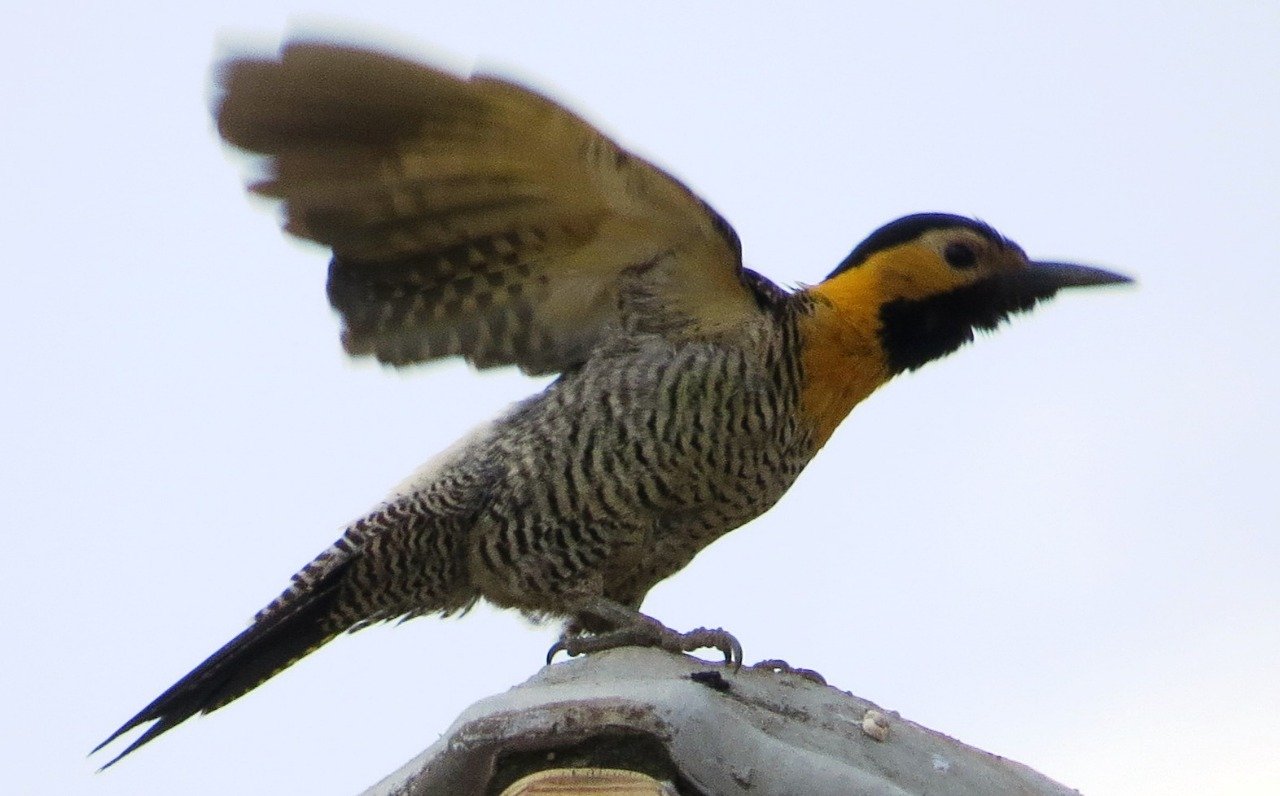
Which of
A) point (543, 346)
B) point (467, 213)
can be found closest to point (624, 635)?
point (543, 346)

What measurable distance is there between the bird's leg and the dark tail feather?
0.75m

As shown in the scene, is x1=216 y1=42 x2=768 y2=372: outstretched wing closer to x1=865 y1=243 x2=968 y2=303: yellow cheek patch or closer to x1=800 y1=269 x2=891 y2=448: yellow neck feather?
x1=800 y1=269 x2=891 y2=448: yellow neck feather

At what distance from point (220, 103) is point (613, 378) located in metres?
1.26

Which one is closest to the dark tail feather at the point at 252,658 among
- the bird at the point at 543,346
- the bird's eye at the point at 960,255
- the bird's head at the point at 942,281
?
the bird at the point at 543,346

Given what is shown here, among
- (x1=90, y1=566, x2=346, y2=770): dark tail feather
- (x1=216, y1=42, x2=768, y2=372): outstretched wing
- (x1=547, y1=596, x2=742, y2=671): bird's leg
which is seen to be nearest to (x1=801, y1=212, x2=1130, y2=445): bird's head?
(x1=216, y1=42, x2=768, y2=372): outstretched wing

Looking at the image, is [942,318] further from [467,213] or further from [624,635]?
[624,635]

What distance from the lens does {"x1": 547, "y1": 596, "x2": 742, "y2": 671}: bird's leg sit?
3.78 meters

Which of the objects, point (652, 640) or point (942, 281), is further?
point (942, 281)

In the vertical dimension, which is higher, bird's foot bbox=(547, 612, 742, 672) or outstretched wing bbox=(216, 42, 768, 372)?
outstretched wing bbox=(216, 42, 768, 372)

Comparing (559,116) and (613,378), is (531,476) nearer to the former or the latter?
(613,378)

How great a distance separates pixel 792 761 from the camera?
105 inches

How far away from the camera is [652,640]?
13.0ft

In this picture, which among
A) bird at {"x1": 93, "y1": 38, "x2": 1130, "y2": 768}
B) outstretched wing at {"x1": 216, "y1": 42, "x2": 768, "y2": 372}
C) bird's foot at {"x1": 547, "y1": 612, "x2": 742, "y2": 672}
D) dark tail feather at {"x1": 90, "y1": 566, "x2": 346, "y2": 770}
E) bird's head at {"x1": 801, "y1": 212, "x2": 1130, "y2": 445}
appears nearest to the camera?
bird's foot at {"x1": 547, "y1": 612, "x2": 742, "y2": 672}

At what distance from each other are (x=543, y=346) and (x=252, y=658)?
3.92 feet
